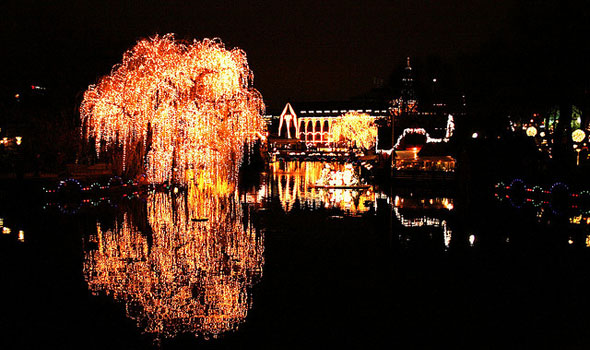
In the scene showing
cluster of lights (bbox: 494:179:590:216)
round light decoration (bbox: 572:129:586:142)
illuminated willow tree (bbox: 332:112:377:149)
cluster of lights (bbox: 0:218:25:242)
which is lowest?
cluster of lights (bbox: 0:218:25:242)

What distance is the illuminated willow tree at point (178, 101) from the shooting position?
2481cm

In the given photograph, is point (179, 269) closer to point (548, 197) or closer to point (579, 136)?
point (548, 197)

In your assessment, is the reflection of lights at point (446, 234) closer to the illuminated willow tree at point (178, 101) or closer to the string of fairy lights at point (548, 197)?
the string of fairy lights at point (548, 197)

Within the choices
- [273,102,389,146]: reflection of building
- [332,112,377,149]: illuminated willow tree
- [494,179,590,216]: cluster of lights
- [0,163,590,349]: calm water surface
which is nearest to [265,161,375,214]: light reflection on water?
[0,163,590,349]: calm water surface

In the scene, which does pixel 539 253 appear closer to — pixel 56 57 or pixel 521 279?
pixel 521 279

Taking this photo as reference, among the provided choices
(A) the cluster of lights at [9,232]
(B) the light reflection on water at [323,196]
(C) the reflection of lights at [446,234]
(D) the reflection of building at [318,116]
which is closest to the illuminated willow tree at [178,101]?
(B) the light reflection on water at [323,196]

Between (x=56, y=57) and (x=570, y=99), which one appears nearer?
(x=570, y=99)

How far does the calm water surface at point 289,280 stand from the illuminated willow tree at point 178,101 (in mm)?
7425

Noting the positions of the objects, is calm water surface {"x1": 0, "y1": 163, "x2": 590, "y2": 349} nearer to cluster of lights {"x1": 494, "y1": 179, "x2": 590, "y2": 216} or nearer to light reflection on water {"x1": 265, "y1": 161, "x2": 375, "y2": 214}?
light reflection on water {"x1": 265, "y1": 161, "x2": 375, "y2": 214}

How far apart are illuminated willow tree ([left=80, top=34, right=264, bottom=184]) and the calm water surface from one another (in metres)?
7.42

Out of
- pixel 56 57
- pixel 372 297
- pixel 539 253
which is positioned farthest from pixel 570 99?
pixel 56 57

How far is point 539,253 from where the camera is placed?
41.8 feet

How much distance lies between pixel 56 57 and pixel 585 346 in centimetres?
3723

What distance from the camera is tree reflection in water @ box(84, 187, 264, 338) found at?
808cm
